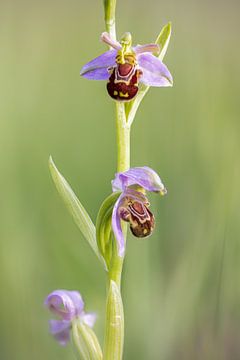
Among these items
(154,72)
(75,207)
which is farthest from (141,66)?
(75,207)

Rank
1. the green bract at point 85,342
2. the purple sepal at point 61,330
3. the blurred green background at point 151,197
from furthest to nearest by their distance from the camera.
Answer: the blurred green background at point 151,197, the purple sepal at point 61,330, the green bract at point 85,342

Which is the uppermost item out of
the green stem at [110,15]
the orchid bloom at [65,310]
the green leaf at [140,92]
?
the green stem at [110,15]

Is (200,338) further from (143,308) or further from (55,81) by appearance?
(55,81)

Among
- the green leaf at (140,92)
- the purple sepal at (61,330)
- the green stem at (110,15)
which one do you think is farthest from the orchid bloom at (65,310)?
the green stem at (110,15)

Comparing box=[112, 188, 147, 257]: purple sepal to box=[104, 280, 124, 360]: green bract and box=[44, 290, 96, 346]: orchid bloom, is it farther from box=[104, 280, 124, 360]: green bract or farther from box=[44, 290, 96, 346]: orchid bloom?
box=[44, 290, 96, 346]: orchid bloom

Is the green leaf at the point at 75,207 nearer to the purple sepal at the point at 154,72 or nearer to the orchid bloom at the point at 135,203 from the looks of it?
the orchid bloom at the point at 135,203

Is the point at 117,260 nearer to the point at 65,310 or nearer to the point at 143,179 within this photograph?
the point at 143,179
